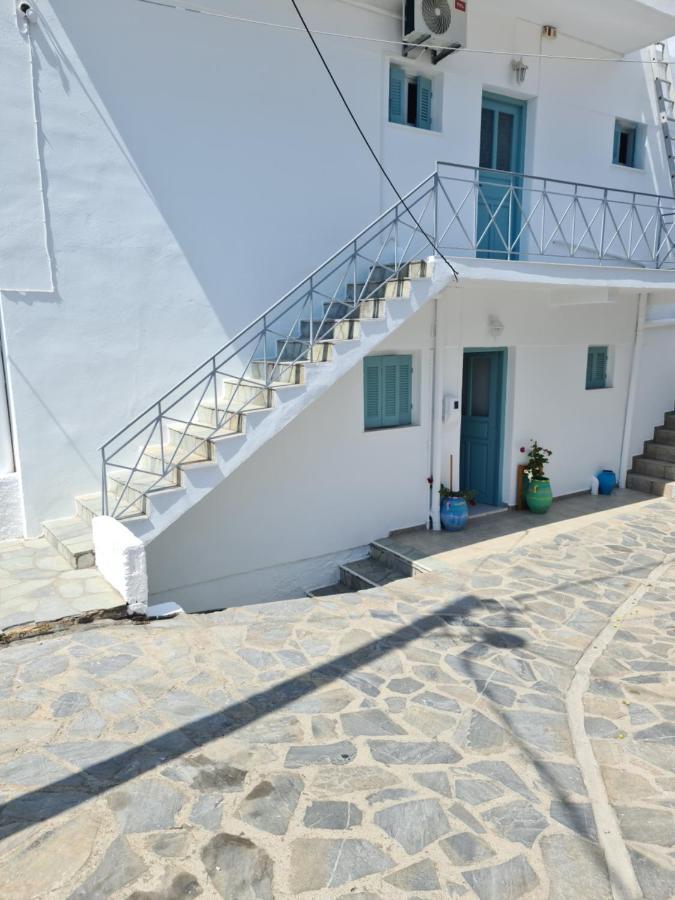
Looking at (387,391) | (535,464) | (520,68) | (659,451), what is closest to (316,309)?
(387,391)

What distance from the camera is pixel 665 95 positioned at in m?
11.0

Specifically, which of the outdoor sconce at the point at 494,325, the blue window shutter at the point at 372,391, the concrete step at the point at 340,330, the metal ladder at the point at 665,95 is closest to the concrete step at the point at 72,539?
the concrete step at the point at 340,330

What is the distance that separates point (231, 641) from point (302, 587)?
2831 mm

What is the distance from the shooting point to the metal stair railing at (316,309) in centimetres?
623

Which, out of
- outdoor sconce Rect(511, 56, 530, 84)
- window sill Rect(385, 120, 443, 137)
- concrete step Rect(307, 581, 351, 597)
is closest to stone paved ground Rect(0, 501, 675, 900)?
concrete step Rect(307, 581, 351, 597)

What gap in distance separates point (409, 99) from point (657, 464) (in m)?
7.70

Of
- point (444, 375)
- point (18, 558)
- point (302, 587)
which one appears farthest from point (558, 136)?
point (18, 558)

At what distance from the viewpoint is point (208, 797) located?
3.36 metres

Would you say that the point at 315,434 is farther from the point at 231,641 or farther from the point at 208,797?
the point at 208,797

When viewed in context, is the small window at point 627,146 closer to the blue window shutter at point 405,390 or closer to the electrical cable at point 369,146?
the electrical cable at point 369,146

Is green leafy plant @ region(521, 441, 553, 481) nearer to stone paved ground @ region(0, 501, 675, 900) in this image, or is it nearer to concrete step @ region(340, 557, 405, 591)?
concrete step @ region(340, 557, 405, 591)

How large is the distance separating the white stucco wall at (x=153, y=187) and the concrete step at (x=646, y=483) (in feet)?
22.9

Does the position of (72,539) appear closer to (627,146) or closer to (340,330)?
(340,330)

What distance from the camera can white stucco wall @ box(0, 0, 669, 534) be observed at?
604 centimetres
